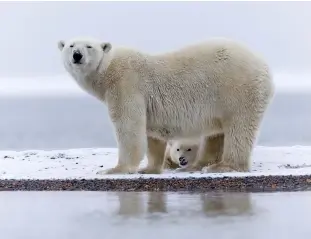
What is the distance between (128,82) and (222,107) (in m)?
1.17

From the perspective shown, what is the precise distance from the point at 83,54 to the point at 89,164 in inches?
76.1

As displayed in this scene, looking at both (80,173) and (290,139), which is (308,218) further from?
(290,139)

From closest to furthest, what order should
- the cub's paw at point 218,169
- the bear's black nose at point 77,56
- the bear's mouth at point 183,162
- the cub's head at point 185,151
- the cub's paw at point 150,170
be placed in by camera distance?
1. the bear's black nose at point 77,56
2. the cub's paw at point 218,169
3. the cub's paw at point 150,170
4. the bear's mouth at point 183,162
5. the cub's head at point 185,151

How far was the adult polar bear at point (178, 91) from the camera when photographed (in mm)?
8633

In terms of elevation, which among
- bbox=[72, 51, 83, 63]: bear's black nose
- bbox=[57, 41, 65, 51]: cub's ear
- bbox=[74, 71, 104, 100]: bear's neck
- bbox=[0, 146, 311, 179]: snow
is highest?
bbox=[57, 41, 65, 51]: cub's ear

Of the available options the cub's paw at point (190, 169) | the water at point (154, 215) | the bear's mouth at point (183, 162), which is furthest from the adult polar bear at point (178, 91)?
the water at point (154, 215)

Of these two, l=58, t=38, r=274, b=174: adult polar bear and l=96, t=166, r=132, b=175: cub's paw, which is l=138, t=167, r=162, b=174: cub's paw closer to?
l=58, t=38, r=274, b=174: adult polar bear

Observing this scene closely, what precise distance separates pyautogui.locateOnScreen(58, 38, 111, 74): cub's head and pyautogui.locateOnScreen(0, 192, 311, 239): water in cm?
247

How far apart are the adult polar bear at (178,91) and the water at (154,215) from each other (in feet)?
7.46

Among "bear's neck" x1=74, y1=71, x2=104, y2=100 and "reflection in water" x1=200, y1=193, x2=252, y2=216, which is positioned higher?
"bear's neck" x1=74, y1=71, x2=104, y2=100

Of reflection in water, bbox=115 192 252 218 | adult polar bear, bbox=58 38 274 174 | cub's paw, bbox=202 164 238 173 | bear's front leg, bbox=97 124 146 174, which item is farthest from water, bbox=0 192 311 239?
cub's paw, bbox=202 164 238 173

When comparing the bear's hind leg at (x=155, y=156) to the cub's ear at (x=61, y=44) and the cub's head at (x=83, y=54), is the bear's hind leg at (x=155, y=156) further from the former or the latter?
the cub's ear at (x=61, y=44)

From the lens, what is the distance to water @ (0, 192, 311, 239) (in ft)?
15.0

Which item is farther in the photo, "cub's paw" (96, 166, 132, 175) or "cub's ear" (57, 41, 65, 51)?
"cub's ear" (57, 41, 65, 51)
